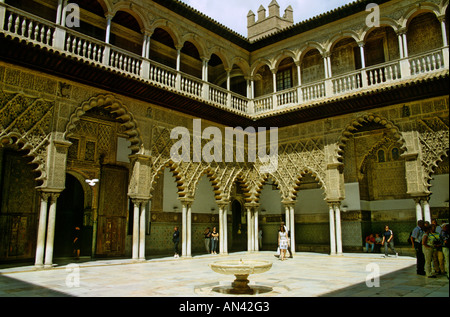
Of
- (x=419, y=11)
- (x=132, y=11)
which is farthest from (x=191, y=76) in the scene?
(x=419, y=11)

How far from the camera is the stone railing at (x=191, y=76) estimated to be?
29.6 feet

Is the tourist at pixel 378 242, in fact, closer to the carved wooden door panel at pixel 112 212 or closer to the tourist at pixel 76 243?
the carved wooden door panel at pixel 112 212

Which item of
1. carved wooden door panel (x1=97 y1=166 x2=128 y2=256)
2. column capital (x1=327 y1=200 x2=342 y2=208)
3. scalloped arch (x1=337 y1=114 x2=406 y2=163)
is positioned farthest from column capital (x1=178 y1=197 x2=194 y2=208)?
scalloped arch (x1=337 y1=114 x2=406 y2=163)

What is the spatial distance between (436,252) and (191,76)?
8.70 meters

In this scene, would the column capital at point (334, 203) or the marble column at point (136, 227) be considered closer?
the marble column at point (136, 227)

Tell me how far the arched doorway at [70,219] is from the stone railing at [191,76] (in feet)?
14.3

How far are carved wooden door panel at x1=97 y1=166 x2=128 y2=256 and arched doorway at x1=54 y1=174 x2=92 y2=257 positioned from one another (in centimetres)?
47

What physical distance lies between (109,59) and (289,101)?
6.61m

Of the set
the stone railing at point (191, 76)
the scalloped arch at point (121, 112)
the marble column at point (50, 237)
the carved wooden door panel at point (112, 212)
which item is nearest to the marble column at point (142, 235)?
the scalloped arch at point (121, 112)

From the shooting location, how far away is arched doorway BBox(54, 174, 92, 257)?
39.1 feet

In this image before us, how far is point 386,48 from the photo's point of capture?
12.8 m

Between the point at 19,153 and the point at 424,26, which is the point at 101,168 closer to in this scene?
the point at 19,153
